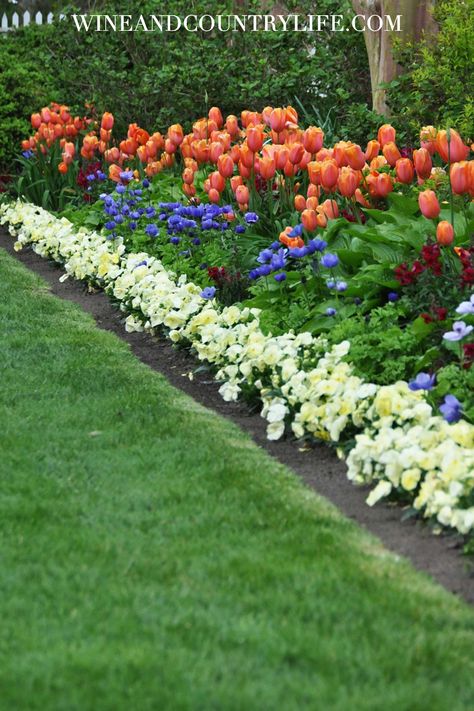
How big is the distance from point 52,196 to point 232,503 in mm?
6927

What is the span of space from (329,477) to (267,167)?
2786 mm

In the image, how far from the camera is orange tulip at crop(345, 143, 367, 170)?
647 cm

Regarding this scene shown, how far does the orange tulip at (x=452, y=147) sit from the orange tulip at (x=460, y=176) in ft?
0.44

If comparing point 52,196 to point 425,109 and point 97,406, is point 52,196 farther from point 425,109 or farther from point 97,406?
point 97,406

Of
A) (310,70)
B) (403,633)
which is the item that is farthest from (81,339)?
(310,70)

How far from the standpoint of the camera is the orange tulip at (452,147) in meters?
5.74

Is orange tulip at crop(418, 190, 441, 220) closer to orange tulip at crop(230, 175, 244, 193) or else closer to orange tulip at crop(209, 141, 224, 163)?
orange tulip at crop(230, 175, 244, 193)

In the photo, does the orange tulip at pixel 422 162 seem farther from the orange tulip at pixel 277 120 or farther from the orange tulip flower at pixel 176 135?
the orange tulip flower at pixel 176 135

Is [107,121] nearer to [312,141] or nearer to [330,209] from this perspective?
[312,141]

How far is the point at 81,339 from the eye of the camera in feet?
22.1

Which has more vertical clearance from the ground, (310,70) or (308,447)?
(310,70)

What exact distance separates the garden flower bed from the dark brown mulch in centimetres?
7

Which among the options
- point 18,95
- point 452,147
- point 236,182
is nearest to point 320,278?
Answer: point 452,147

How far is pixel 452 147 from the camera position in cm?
574
